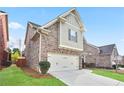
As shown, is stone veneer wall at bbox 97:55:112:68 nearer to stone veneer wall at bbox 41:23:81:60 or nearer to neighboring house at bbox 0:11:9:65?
stone veneer wall at bbox 41:23:81:60

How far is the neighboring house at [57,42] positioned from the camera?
39.8 feet

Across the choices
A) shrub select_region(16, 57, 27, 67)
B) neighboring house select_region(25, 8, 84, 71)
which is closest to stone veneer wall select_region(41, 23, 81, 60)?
neighboring house select_region(25, 8, 84, 71)

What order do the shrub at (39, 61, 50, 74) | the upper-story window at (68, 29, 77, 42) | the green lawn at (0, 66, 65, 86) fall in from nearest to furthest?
the green lawn at (0, 66, 65, 86) → the shrub at (39, 61, 50, 74) → the upper-story window at (68, 29, 77, 42)

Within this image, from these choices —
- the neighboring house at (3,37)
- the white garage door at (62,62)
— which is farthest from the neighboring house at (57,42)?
the neighboring house at (3,37)

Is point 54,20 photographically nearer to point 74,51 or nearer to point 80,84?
point 74,51

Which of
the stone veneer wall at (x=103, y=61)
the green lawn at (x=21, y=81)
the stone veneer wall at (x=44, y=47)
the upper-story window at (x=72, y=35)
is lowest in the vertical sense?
the green lawn at (x=21, y=81)

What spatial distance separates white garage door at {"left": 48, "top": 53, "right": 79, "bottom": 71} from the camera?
12258mm

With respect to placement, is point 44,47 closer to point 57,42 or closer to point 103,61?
point 57,42

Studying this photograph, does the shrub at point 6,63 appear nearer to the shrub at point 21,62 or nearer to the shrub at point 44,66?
the shrub at point 21,62

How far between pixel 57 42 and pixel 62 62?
1338mm

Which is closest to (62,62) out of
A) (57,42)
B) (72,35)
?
(57,42)

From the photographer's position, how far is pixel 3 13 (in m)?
10.9
